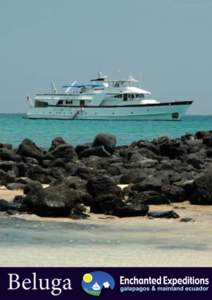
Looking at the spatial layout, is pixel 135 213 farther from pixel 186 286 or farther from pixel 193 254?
pixel 186 286

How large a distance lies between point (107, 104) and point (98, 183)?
244ft

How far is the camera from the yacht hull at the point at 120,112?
86062 mm

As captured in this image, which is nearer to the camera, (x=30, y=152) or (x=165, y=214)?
(x=165, y=214)

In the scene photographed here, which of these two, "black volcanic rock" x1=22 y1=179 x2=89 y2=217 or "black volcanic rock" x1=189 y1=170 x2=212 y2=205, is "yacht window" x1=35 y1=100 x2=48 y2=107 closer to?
"black volcanic rock" x1=189 y1=170 x2=212 y2=205

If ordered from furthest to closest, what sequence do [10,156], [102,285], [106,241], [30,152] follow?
1. [30,152]
2. [10,156]
3. [106,241]
4. [102,285]

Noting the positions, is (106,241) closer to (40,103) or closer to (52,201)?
(52,201)

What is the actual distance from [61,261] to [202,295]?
2.19m

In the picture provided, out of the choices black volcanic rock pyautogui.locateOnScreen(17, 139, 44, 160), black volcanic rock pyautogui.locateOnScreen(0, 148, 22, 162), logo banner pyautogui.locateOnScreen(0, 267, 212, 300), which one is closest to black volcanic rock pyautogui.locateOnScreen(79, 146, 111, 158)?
black volcanic rock pyautogui.locateOnScreen(17, 139, 44, 160)

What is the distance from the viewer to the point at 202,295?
5.86 metres

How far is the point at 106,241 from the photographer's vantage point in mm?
9539

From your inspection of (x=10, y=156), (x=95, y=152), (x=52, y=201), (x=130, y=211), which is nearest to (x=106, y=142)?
(x=95, y=152)

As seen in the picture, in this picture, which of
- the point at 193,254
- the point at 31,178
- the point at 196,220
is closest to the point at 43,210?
the point at 196,220

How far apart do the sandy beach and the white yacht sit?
2878 inches

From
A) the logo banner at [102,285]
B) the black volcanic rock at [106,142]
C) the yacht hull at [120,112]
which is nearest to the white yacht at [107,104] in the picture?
the yacht hull at [120,112]
